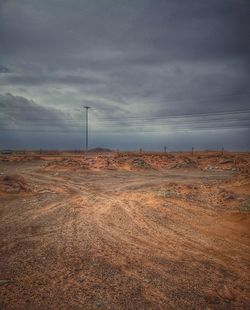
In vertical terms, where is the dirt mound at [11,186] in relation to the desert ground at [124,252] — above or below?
above

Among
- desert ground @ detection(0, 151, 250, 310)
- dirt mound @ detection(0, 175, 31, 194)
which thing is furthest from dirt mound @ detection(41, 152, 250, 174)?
desert ground @ detection(0, 151, 250, 310)

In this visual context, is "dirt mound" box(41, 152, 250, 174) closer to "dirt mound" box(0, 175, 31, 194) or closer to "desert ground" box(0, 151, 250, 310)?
"dirt mound" box(0, 175, 31, 194)

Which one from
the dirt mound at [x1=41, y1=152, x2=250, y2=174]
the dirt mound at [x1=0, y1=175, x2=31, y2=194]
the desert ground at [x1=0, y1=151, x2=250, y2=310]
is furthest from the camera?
the dirt mound at [x1=41, y1=152, x2=250, y2=174]

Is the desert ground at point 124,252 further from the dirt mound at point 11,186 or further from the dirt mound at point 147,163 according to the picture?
the dirt mound at point 147,163

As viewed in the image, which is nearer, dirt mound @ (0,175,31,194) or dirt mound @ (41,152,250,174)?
dirt mound @ (0,175,31,194)

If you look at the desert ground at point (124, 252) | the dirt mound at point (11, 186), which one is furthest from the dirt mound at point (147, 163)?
the desert ground at point (124, 252)

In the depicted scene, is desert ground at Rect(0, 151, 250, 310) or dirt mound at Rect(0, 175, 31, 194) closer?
desert ground at Rect(0, 151, 250, 310)

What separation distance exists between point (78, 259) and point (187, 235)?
4326 millimetres

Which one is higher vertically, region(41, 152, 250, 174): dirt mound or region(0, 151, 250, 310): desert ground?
region(41, 152, 250, 174): dirt mound

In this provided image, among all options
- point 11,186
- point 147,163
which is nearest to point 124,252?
point 11,186

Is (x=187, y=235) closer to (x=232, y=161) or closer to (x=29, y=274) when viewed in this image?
(x=29, y=274)

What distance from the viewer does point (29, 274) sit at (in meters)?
6.21

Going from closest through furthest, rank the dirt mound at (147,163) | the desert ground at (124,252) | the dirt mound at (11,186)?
1. the desert ground at (124,252)
2. the dirt mound at (11,186)
3. the dirt mound at (147,163)

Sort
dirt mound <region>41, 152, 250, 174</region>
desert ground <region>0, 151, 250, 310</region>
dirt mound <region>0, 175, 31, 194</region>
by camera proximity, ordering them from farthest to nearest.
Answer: dirt mound <region>41, 152, 250, 174</region> → dirt mound <region>0, 175, 31, 194</region> → desert ground <region>0, 151, 250, 310</region>
